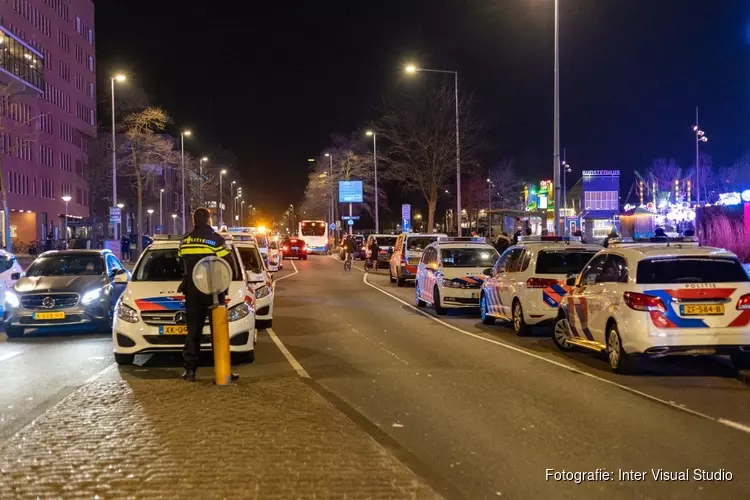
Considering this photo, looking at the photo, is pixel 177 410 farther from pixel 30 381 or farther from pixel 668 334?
pixel 668 334

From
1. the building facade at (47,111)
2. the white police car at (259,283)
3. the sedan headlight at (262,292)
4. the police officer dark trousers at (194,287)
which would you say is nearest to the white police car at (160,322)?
the police officer dark trousers at (194,287)

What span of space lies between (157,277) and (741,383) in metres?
8.10

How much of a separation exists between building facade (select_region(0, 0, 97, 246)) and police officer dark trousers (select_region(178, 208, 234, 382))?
41502 mm

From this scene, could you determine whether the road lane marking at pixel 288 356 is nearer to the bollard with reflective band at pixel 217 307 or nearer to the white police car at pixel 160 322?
the white police car at pixel 160 322

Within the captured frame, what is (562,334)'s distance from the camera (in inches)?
478

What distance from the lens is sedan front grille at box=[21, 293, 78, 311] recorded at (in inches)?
546

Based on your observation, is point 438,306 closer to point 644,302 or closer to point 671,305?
point 644,302

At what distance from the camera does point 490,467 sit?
19.6 ft

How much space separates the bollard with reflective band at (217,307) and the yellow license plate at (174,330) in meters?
1.48

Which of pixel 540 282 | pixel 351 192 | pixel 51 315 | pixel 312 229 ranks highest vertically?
pixel 351 192

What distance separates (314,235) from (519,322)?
188 ft

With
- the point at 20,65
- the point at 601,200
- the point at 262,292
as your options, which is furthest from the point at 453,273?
the point at 601,200

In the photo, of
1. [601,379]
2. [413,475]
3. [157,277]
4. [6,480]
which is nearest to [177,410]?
[6,480]

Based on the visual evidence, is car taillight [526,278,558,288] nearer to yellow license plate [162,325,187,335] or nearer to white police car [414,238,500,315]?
white police car [414,238,500,315]
